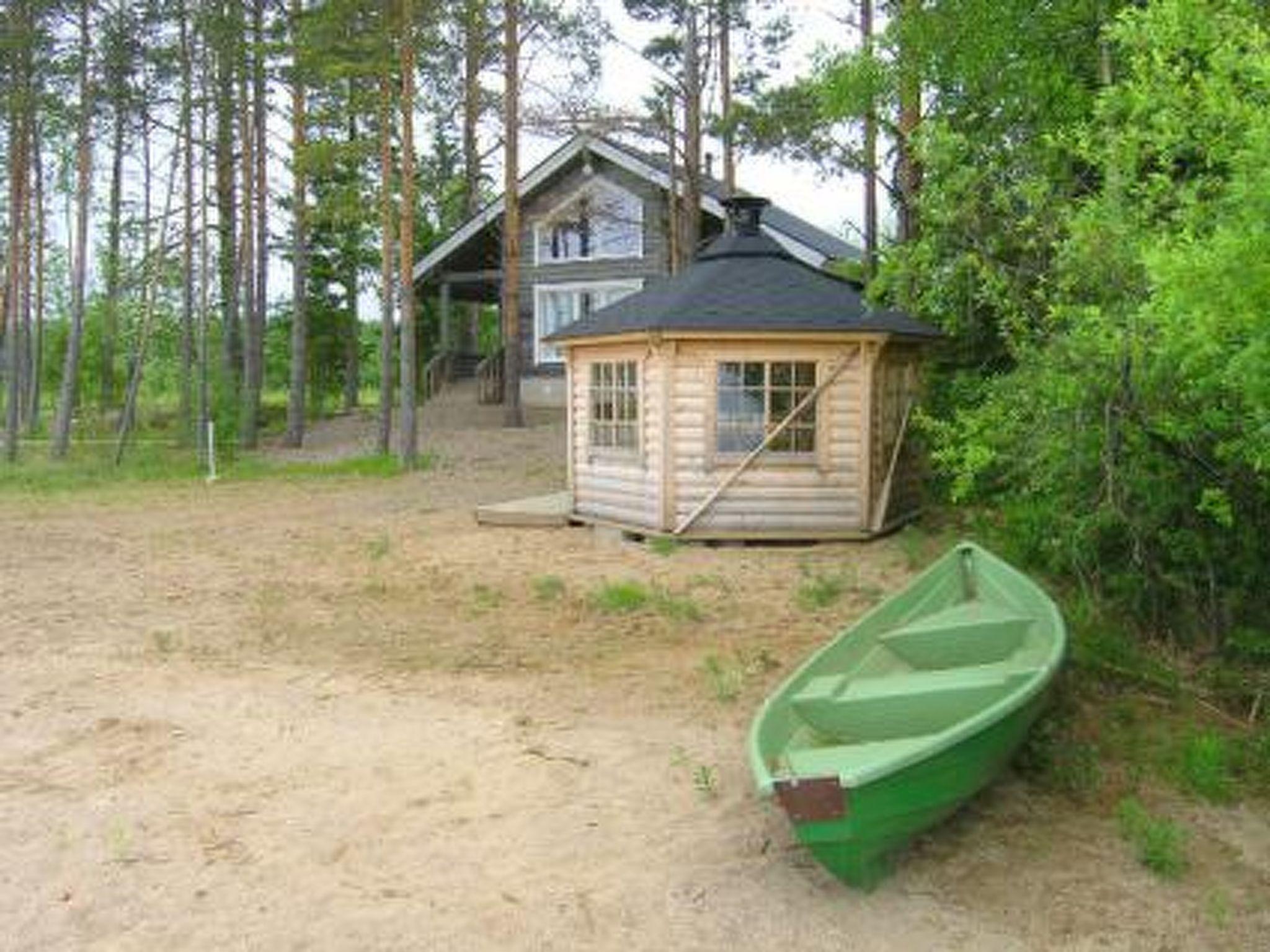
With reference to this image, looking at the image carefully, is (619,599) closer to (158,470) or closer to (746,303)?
(746,303)

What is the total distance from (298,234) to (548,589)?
15.5 m

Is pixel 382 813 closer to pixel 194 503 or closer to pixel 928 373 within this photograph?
pixel 928 373

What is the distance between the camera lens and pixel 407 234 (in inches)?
765

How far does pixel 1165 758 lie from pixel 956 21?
8193 millimetres

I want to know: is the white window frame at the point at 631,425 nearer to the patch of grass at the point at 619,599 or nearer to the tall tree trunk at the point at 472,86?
the patch of grass at the point at 619,599

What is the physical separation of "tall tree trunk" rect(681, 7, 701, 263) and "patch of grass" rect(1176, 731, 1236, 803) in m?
16.2

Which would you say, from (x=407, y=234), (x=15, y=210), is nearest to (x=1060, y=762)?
(x=407, y=234)

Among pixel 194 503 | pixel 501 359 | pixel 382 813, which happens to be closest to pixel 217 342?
pixel 501 359

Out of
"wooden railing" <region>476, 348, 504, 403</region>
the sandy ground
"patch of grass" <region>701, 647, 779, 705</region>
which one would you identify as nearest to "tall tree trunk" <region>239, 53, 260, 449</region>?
"wooden railing" <region>476, 348, 504, 403</region>

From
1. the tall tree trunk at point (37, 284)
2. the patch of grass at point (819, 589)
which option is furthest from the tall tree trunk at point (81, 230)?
the patch of grass at point (819, 589)

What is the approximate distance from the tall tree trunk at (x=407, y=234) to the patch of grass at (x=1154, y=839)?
1604 cm

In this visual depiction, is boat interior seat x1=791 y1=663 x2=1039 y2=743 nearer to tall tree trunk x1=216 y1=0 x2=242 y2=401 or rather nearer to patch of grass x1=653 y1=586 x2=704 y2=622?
patch of grass x1=653 y1=586 x2=704 y2=622

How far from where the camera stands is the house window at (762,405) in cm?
1239

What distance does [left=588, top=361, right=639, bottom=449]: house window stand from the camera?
12977mm
